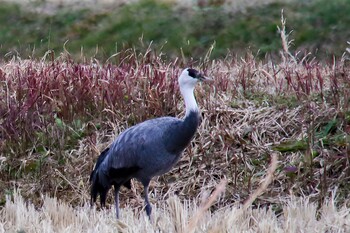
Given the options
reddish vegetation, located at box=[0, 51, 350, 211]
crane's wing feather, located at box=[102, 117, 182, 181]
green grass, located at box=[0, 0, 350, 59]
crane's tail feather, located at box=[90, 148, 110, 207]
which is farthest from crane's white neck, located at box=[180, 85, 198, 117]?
green grass, located at box=[0, 0, 350, 59]

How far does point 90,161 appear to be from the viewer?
8.80m

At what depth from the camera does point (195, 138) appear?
8.83m

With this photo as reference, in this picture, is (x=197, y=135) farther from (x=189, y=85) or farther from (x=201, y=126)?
(x=189, y=85)

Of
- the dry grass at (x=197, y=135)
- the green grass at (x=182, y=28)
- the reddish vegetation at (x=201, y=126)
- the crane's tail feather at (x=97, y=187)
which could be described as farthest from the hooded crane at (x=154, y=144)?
the green grass at (x=182, y=28)

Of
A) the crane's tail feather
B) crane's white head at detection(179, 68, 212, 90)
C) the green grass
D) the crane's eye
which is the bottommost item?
the green grass

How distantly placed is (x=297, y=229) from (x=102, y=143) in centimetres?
321

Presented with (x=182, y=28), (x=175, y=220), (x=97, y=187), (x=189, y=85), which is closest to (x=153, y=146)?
(x=189, y=85)

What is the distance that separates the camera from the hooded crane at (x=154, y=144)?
7438 millimetres

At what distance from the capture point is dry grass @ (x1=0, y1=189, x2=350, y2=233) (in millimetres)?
6208

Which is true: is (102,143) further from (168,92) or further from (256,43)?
(256,43)

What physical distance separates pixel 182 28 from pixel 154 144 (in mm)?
12321

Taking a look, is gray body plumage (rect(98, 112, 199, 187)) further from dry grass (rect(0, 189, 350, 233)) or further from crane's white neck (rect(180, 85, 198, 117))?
dry grass (rect(0, 189, 350, 233))

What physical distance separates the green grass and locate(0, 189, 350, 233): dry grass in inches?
426

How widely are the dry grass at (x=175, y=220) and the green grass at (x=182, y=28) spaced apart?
35.5 ft
